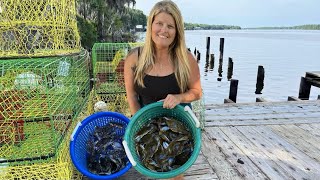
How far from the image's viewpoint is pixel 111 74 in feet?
16.4

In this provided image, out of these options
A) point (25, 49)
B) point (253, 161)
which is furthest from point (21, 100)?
point (253, 161)

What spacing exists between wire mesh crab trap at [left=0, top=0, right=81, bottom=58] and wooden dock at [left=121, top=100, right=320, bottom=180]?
1812 millimetres

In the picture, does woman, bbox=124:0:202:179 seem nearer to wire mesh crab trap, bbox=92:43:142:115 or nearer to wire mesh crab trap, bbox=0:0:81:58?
wire mesh crab trap, bbox=0:0:81:58

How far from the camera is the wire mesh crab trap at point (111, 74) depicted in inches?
194

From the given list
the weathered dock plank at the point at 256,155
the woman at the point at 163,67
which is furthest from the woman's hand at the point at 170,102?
the weathered dock plank at the point at 256,155

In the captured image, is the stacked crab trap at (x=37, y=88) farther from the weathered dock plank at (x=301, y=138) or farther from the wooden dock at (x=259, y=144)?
the weathered dock plank at (x=301, y=138)

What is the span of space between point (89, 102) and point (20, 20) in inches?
66.7

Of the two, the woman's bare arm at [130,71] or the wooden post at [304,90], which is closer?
the woman's bare arm at [130,71]

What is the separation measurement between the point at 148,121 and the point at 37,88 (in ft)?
3.66

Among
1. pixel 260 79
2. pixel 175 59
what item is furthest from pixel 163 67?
pixel 260 79

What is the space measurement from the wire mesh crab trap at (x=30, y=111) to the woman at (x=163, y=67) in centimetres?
78

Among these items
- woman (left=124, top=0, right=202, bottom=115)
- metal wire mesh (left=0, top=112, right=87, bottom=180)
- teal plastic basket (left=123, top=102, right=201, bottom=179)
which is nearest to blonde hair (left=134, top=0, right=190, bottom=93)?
woman (left=124, top=0, right=202, bottom=115)

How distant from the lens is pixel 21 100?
2900mm

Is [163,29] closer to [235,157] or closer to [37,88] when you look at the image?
[37,88]
